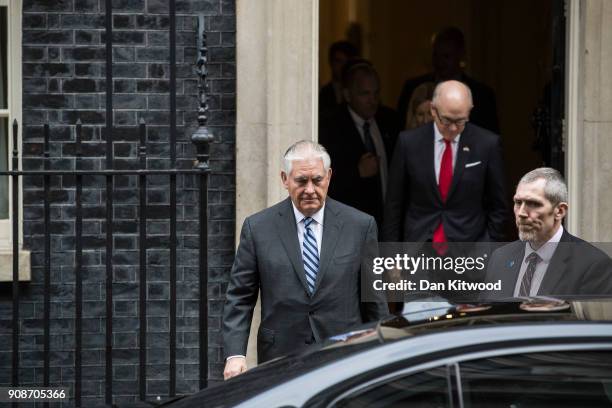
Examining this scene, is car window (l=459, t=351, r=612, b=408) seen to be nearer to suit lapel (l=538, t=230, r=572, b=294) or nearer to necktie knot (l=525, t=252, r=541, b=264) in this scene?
suit lapel (l=538, t=230, r=572, b=294)

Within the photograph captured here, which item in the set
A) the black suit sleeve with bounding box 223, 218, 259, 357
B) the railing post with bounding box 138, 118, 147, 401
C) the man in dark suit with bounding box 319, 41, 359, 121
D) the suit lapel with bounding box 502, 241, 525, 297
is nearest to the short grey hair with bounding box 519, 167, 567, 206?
the suit lapel with bounding box 502, 241, 525, 297

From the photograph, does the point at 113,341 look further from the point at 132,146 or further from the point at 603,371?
the point at 603,371

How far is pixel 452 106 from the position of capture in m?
8.36

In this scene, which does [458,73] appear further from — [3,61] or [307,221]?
[307,221]

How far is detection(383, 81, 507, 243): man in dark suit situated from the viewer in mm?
8430

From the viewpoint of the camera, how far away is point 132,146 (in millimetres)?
8984

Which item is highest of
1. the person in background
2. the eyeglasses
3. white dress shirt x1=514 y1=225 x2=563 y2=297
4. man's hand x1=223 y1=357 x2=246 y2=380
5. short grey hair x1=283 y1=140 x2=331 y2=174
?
the person in background

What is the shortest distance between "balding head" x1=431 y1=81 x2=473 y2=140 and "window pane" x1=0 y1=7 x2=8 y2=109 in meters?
2.82

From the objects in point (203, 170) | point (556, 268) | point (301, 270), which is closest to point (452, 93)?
point (203, 170)

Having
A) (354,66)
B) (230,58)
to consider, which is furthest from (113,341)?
(354,66)

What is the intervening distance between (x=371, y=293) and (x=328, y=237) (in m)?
0.34

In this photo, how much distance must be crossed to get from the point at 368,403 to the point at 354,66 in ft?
19.3

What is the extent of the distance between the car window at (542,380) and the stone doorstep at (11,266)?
512 cm

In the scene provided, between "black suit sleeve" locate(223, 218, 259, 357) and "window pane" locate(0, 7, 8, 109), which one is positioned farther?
"window pane" locate(0, 7, 8, 109)
